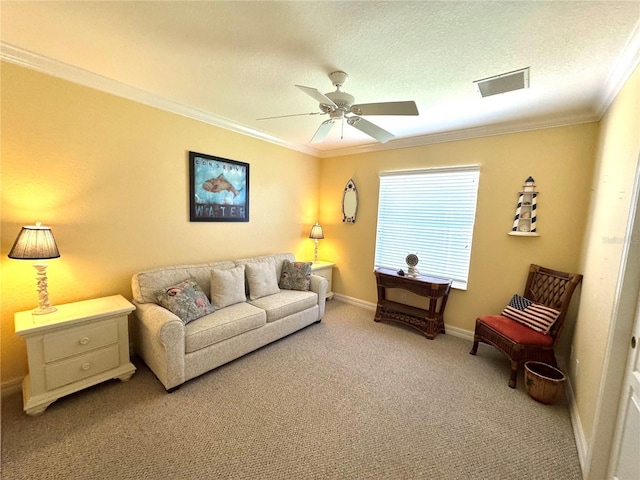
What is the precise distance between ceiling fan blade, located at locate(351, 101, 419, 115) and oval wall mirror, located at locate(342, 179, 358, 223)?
226cm

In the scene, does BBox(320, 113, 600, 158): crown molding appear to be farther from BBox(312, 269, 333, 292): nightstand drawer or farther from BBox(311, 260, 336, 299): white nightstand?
BBox(312, 269, 333, 292): nightstand drawer

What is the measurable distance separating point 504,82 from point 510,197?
1.43 metres

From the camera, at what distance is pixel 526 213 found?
9.55 ft

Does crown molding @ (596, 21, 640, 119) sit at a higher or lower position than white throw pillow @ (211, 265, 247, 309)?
higher

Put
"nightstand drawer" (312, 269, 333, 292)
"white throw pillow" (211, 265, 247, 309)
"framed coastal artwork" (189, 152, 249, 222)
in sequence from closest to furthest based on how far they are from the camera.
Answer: "white throw pillow" (211, 265, 247, 309), "framed coastal artwork" (189, 152, 249, 222), "nightstand drawer" (312, 269, 333, 292)

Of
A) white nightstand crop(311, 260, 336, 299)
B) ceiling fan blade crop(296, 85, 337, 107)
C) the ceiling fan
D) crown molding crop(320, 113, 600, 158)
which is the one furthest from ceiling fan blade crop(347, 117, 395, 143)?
white nightstand crop(311, 260, 336, 299)

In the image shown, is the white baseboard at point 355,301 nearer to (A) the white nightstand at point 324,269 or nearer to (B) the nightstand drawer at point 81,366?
(A) the white nightstand at point 324,269

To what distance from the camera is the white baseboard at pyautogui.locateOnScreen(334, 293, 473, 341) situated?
3338mm

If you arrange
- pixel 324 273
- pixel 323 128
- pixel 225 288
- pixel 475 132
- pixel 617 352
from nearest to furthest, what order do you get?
pixel 617 352 → pixel 323 128 → pixel 225 288 → pixel 475 132 → pixel 324 273

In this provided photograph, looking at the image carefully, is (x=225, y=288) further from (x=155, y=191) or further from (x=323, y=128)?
(x=323, y=128)

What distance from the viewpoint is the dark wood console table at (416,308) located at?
324 cm

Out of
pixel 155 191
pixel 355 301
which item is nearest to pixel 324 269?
pixel 355 301

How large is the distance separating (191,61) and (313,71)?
0.93 meters

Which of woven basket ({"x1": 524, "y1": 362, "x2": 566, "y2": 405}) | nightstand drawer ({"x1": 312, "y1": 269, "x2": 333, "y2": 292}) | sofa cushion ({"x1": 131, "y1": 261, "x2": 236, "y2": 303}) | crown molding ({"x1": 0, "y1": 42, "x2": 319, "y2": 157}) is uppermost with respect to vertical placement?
crown molding ({"x1": 0, "y1": 42, "x2": 319, "y2": 157})
